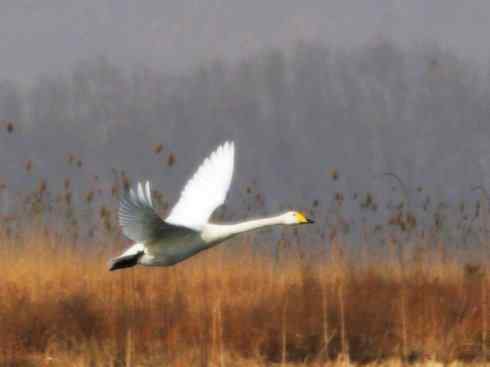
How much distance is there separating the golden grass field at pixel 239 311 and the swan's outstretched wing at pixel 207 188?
0.51m

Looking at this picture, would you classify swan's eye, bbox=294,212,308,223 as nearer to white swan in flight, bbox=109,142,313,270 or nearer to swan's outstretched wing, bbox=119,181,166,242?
white swan in flight, bbox=109,142,313,270

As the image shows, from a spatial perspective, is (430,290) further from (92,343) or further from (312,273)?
(92,343)

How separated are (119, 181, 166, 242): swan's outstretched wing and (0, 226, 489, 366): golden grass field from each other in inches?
30.5

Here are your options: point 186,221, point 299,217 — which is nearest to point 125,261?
point 186,221

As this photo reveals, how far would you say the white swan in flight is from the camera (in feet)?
21.5

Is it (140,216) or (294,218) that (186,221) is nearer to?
(294,218)

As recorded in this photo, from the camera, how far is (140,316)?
8.53 metres

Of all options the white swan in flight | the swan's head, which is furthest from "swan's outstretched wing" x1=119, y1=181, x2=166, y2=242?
the swan's head

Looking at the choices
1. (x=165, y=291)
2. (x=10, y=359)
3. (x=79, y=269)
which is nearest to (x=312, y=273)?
(x=165, y=291)

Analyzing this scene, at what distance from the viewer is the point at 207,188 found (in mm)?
8297

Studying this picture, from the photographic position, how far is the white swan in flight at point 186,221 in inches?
258

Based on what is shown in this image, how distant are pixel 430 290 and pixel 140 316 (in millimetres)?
2257

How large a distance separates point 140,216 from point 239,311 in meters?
2.29

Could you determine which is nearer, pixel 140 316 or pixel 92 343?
pixel 92 343
